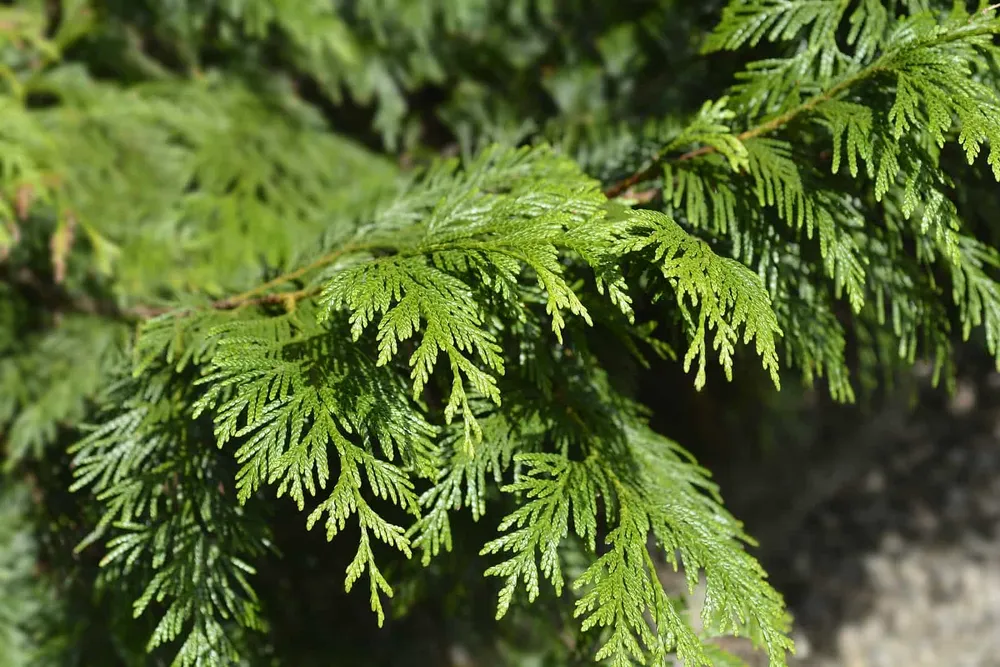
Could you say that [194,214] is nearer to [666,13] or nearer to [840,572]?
[666,13]

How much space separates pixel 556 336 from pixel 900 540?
350 cm

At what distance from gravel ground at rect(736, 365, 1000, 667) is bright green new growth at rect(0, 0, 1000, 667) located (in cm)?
256

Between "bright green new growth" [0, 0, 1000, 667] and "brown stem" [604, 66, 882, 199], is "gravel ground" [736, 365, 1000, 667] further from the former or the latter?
"brown stem" [604, 66, 882, 199]

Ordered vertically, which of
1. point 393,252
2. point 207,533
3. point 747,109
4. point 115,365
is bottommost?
point 207,533

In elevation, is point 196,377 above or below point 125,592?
above

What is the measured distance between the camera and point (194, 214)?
95.3 inches

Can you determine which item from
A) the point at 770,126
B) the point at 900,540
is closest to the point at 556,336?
the point at 770,126

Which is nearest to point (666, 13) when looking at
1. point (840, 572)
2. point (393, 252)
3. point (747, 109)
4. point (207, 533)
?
point (747, 109)

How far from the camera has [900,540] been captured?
4328 mm

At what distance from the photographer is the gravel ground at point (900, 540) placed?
4.07 metres

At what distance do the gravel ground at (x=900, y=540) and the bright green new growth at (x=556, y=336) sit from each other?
256cm

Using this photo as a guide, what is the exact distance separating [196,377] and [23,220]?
1.14 metres

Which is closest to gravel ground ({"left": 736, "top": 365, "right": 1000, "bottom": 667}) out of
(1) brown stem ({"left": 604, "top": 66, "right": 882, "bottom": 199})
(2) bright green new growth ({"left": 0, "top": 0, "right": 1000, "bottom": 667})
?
(2) bright green new growth ({"left": 0, "top": 0, "right": 1000, "bottom": 667})

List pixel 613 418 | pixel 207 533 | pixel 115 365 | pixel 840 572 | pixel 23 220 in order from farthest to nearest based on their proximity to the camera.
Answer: pixel 840 572 < pixel 23 220 < pixel 115 365 < pixel 613 418 < pixel 207 533
